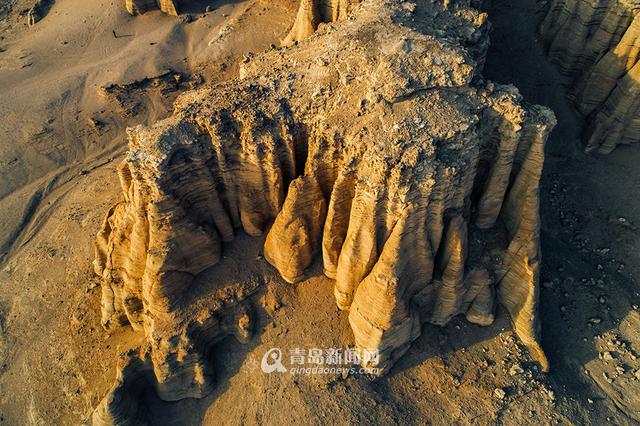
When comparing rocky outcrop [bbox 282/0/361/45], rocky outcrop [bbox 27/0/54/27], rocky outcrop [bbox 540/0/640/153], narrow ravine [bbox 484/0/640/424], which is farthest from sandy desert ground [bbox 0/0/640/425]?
rocky outcrop [bbox 27/0/54/27]

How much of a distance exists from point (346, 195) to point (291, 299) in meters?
3.89

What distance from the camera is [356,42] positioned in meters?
12.8

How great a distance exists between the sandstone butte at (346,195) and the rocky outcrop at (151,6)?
2343 centimetres

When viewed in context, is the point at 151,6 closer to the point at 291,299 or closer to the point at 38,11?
the point at 38,11

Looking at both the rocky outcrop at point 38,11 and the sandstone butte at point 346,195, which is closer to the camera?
the sandstone butte at point 346,195

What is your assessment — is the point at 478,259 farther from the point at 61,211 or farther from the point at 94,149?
the point at 94,149

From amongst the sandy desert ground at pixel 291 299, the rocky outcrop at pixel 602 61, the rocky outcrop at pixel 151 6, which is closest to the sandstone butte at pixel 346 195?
the sandy desert ground at pixel 291 299

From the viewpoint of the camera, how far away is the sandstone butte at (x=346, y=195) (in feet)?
37.7

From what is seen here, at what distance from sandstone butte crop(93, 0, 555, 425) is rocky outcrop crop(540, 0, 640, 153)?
909 cm

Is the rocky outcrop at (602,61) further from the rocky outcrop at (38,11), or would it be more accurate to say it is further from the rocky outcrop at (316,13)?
Answer: the rocky outcrop at (38,11)

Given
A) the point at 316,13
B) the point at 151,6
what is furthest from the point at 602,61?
the point at 151,6

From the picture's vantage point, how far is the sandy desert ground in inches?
514

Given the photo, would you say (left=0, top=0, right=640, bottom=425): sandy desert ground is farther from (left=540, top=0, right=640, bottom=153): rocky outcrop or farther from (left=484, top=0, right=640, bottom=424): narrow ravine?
(left=540, top=0, right=640, bottom=153): rocky outcrop

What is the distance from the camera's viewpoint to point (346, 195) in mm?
12039
